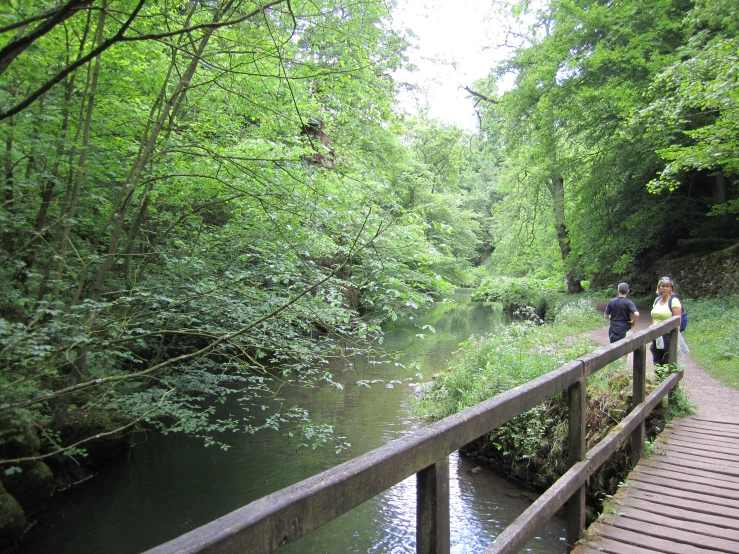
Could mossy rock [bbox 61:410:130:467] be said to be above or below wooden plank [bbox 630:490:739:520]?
below

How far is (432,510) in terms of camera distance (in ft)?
5.76

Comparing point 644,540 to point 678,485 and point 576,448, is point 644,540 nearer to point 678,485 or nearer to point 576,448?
point 576,448

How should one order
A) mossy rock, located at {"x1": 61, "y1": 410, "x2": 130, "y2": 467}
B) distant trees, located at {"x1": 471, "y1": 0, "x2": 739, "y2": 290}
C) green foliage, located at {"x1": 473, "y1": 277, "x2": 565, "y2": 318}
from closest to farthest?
mossy rock, located at {"x1": 61, "y1": 410, "x2": 130, "y2": 467} → distant trees, located at {"x1": 471, "y1": 0, "x2": 739, "y2": 290} → green foliage, located at {"x1": 473, "y1": 277, "x2": 565, "y2": 318}

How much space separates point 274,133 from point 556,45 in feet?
45.0

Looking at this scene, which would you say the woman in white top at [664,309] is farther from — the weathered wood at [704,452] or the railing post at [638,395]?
the railing post at [638,395]

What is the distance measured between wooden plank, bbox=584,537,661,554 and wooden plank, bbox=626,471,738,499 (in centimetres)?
98

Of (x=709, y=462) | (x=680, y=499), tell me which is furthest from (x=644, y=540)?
(x=709, y=462)

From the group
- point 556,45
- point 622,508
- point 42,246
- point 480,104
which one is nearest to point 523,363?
point 622,508

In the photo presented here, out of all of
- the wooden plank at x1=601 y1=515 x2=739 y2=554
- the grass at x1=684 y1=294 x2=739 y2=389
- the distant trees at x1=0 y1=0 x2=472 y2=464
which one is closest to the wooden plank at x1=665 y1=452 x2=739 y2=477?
the wooden plank at x1=601 y1=515 x2=739 y2=554


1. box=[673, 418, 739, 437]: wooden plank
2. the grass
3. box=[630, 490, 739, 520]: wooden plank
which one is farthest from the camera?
the grass

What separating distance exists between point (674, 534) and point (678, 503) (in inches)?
19.6

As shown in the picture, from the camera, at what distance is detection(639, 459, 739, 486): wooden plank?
157 inches

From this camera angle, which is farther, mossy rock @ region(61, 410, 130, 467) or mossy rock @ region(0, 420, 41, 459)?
mossy rock @ region(61, 410, 130, 467)

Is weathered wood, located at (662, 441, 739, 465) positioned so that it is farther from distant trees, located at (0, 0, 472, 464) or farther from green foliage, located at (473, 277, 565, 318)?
green foliage, located at (473, 277, 565, 318)
